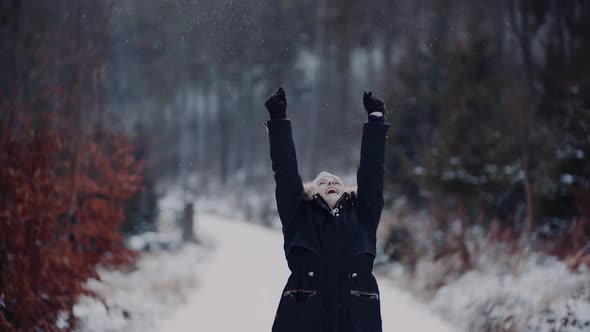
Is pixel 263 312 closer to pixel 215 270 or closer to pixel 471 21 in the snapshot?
pixel 215 270

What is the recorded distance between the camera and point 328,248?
9.27 ft

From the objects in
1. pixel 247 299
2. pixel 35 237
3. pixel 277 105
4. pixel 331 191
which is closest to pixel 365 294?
pixel 331 191

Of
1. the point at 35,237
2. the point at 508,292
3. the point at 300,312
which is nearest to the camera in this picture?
the point at 300,312

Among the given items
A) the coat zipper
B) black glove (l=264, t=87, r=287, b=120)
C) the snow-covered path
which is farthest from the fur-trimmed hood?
the snow-covered path

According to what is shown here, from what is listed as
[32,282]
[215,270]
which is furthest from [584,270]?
[215,270]

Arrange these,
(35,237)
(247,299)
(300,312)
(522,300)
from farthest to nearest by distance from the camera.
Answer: (247,299) < (522,300) < (35,237) < (300,312)

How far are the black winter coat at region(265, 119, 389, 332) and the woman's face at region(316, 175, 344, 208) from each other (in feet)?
0.14

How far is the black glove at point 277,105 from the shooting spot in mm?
2867

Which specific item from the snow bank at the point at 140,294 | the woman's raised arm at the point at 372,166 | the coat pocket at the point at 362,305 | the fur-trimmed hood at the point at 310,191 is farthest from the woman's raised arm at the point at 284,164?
the snow bank at the point at 140,294

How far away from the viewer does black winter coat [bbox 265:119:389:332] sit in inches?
108

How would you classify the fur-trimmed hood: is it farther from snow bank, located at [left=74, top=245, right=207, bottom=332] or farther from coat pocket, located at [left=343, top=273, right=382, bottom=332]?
snow bank, located at [left=74, top=245, right=207, bottom=332]

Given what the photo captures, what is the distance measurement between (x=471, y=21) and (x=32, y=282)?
8.35 metres

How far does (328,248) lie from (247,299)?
5202 millimetres

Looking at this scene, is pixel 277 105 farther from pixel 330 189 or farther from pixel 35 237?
pixel 35 237
